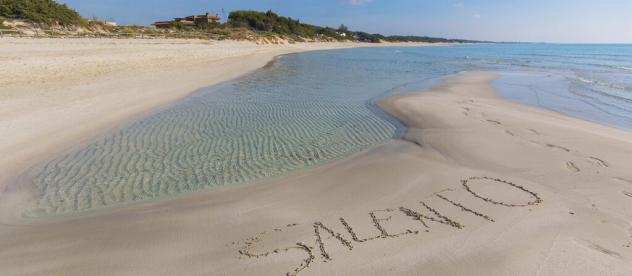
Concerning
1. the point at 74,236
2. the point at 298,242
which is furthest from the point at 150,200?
the point at 298,242

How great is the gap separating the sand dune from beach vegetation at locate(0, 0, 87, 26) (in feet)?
160

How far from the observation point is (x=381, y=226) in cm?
496

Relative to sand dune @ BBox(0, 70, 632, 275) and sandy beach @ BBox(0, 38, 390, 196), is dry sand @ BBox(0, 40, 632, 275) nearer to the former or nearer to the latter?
sand dune @ BBox(0, 70, 632, 275)

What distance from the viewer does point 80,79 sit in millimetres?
15305

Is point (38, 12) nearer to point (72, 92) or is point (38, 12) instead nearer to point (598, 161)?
point (72, 92)

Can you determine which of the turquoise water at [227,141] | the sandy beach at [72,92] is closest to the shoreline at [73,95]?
the sandy beach at [72,92]

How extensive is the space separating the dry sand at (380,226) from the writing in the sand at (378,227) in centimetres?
2

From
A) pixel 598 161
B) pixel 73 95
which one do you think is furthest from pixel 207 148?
pixel 598 161

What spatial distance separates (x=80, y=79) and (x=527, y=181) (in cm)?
1555

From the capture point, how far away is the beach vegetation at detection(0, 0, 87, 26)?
4281 centimetres

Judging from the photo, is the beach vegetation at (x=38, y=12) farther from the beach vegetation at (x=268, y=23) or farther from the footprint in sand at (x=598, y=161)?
the footprint in sand at (x=598, y=161)

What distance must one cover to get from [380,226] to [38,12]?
53876 mm

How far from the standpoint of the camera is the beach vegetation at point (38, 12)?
4281 cm

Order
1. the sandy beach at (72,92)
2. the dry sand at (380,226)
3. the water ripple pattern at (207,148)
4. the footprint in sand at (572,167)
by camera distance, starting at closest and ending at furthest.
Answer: the dry sand at (380,226), the water ripple pattern at (207,148), the footprint in sand at (572,167), the sandy beach at (72,92)
